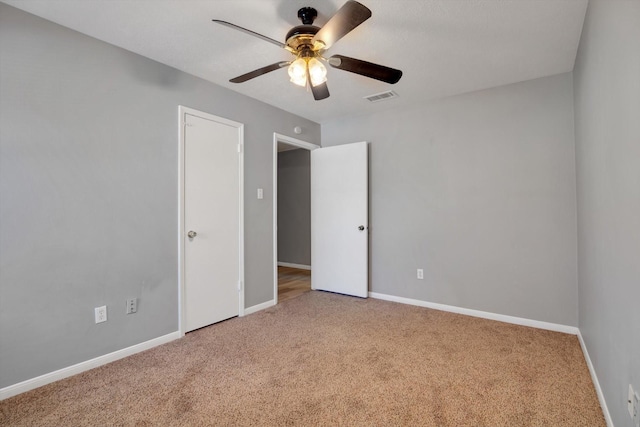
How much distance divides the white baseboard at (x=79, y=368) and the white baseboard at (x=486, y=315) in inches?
97.8

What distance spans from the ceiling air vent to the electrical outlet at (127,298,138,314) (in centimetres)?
303

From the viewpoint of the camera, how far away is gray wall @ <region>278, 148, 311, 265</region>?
20.5ft

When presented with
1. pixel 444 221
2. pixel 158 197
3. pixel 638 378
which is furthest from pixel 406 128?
pixel 638 378

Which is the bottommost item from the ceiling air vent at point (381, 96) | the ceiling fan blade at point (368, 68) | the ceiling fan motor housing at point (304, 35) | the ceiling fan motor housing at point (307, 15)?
the ceiling fan blade at point (368, 68)

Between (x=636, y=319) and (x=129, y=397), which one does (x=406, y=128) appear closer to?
(x=636, y=319)

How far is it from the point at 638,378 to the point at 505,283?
2.10 meters

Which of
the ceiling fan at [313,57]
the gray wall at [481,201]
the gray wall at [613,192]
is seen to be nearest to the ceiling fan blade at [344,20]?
the ceiling fan at [313,57]

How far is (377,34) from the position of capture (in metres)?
2.22

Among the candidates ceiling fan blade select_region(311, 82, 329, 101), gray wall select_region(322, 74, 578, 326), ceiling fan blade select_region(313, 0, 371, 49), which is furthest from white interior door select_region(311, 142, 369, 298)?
ceiling fan blade select_region(313, 0, 371, 49)

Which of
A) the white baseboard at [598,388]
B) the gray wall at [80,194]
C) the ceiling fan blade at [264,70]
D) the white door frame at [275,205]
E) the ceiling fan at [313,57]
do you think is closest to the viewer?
the white baseboard at [598,388]

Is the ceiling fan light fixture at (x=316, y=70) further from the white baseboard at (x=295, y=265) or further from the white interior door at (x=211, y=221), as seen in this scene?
the white baseboard at (x=295, y=265)

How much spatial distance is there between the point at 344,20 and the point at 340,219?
9.22ft

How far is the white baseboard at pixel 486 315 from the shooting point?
287 cm

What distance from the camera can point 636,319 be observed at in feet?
3.86
